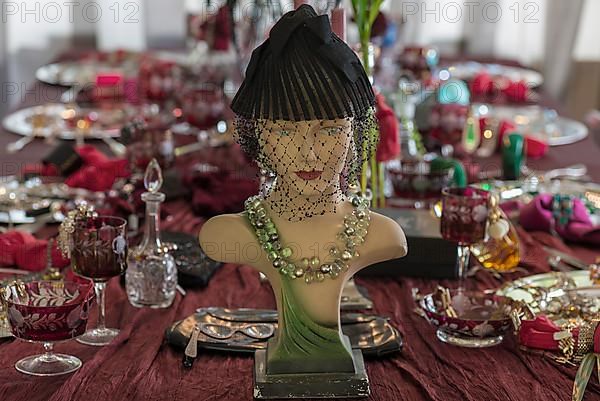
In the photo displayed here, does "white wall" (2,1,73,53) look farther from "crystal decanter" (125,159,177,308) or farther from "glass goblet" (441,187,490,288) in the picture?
"glass goblet" (441,187,490,288)

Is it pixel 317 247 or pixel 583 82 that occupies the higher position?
pixel 317 247

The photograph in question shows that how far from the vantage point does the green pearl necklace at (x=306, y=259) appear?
1178mm

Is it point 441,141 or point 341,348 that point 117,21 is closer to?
point 441,141

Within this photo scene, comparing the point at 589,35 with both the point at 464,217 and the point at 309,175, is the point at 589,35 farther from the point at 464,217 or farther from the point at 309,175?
the point at 309,175

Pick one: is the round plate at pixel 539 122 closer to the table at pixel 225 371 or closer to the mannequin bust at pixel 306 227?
the table at pixel 225 371

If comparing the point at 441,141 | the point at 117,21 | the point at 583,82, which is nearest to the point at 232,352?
the point at 441,141

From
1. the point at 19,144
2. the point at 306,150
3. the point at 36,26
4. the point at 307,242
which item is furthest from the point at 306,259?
the point at 36,26

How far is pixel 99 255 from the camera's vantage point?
1312 millimetres

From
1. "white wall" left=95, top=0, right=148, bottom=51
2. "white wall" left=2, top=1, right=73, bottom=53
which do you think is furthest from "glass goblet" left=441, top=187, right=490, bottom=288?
"white wall" left=2, top=1, right=73, bottom=53

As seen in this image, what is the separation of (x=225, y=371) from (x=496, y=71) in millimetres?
2314

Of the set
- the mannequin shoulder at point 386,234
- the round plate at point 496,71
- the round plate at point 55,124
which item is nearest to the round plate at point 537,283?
the mannequin shoulder at point 386,234

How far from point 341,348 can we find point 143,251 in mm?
406

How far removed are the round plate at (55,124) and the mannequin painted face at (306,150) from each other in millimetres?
1320

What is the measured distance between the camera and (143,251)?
1481 millimetres
